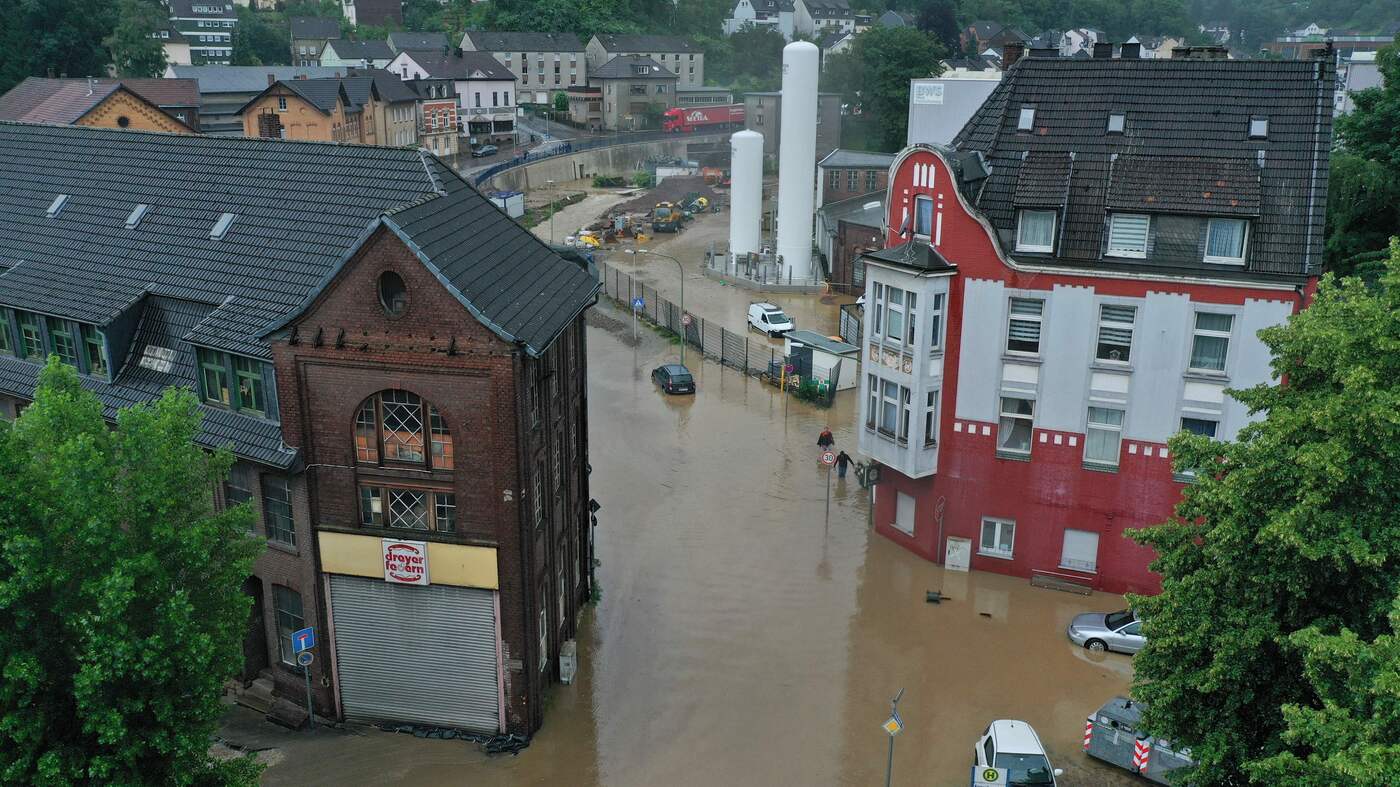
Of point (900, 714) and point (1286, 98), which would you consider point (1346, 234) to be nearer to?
point (1286, 98)

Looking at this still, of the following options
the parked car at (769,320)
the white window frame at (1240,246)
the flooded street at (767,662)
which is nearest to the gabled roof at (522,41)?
the parked car at (769,320)

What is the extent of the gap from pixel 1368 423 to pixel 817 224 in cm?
7034

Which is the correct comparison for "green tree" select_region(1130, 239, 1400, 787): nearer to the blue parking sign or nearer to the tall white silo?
the blue parking sign

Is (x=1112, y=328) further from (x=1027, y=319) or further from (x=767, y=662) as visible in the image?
(x=767, y=662)

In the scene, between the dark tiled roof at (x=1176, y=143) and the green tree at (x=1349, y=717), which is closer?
the green tree at (x=1349, y=717)

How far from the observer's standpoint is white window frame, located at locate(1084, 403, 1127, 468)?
1247 inches

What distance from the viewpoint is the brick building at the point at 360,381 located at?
23359mm

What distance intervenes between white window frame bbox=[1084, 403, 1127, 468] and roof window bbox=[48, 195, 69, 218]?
95.7 ft

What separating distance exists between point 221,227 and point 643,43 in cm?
14065

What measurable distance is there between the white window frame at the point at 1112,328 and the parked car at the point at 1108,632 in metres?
6.96

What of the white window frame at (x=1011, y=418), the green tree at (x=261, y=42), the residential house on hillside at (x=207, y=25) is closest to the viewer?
the white window frame at (x=1011, y=418)

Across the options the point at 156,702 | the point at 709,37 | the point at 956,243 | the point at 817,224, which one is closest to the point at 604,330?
the point at 817,224

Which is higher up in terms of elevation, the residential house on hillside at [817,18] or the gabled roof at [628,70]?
the residential house on hillside at [817,18]

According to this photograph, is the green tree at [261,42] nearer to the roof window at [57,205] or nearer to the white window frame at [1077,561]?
the roof window at [57,205]
